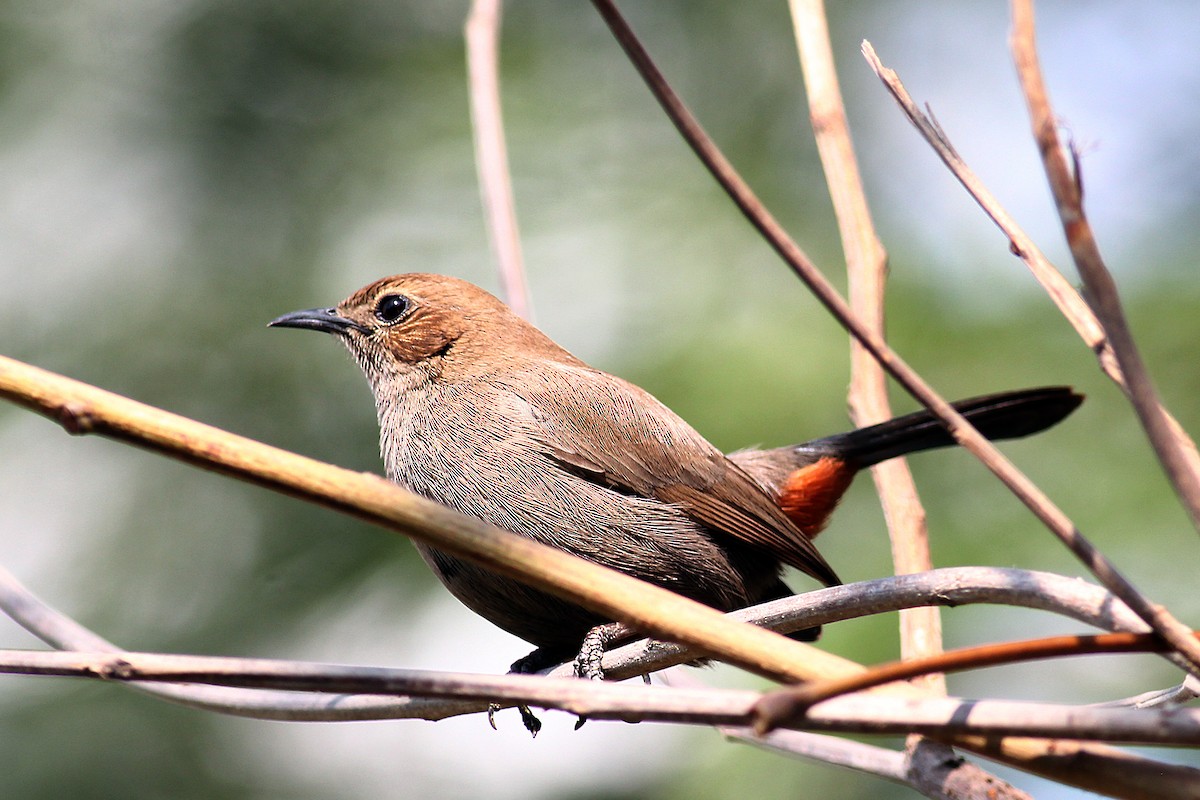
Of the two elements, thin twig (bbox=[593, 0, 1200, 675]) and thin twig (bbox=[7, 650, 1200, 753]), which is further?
thin twig (bbox=[593, 0, 1200, 675])

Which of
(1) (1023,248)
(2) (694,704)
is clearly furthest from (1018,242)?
(2) (694,704)

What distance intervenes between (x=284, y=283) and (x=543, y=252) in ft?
5.08

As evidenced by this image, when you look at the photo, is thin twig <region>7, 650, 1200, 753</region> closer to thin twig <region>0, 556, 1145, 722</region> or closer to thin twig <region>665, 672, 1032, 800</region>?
thin twig <region>665, 672, 1032, 800</region>

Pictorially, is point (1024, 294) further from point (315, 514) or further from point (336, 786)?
point (336, 786)

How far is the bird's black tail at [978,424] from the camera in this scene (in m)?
3.94

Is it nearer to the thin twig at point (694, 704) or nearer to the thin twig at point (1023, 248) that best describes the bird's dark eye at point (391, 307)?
the thin twig at point (1023, 248)

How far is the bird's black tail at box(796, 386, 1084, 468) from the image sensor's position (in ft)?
12.9

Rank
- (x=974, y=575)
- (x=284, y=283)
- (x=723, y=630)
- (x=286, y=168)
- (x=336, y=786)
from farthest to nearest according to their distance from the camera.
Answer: (x=286, y=168) → (x=284, y=283) → (x=336, y=786) → (x=974, y=575) → (x=723, y=630)

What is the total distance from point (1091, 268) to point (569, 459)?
2.28m

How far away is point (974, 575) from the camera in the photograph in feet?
5.87

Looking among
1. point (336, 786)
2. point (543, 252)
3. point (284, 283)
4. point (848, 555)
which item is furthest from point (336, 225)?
point (848, 555)

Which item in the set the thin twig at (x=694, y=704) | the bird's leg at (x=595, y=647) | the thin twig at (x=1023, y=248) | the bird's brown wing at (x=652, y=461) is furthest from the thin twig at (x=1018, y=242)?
the bird's brown wing at (x=652, y=461)

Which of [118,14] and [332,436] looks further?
[118,14]

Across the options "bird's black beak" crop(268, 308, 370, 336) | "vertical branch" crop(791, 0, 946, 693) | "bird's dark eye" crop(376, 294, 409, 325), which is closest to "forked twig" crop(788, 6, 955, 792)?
"vertical branch" crop(791, 0, 946, 693)
